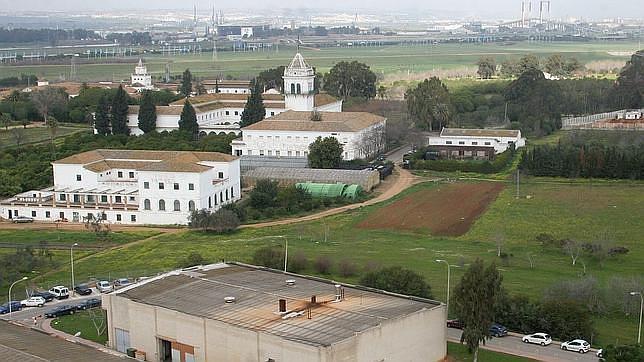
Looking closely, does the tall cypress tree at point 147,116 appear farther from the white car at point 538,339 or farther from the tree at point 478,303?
the tree at point 478,303

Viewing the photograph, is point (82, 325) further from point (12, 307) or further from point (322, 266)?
point (322, 266)

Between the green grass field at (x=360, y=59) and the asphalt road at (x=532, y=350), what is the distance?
2636 inches

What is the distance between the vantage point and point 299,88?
150 ft

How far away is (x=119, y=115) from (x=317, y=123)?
9.65m

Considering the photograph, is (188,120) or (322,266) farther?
(188,120)

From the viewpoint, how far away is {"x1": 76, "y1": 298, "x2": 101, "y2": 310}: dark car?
65.5 feet

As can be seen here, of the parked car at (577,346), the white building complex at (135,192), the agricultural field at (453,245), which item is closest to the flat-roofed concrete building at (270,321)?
the parked car at (577,346)

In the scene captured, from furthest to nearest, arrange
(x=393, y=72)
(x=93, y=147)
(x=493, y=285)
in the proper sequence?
1. (x=393, y=72)
2. (x=93, y=147)
3. (x=493, y=285)

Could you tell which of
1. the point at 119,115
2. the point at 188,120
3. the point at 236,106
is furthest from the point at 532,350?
the point at 236,106

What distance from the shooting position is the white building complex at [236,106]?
44219mm

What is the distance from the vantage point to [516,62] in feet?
245


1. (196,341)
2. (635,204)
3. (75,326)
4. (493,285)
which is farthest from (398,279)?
(635,204)

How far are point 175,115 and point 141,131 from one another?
173cm

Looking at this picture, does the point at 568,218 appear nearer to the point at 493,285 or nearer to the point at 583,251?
the point at 583,251
